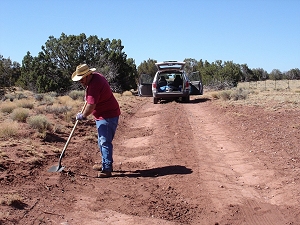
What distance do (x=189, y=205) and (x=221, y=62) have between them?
132 feet

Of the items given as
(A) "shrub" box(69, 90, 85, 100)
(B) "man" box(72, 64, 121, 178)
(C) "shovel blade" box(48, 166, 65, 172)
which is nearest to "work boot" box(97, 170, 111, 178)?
(B) "man" box(72, 64, 121, 178)

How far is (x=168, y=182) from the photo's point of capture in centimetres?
612

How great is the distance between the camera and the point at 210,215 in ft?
16.2

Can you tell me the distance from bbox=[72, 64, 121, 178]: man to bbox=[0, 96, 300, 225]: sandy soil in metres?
0.42

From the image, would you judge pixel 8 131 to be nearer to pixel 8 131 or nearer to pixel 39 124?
pixel 8 131

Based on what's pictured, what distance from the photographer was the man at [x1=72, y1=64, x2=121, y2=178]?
253 inches

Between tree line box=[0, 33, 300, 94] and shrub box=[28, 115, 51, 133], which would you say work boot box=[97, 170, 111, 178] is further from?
tree line box=[0, 33, 300, 94]

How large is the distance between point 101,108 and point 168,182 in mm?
1744

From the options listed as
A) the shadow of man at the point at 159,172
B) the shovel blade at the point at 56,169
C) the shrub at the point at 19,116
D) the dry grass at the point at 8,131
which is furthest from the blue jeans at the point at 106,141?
the shrub at the point at 19,116

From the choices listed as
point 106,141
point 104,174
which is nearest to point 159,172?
point 104,174

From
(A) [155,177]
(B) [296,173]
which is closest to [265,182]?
(B) [296,173]

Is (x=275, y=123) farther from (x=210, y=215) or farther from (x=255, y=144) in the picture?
(x=210, y=215)

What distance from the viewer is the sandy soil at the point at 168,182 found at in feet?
15.9

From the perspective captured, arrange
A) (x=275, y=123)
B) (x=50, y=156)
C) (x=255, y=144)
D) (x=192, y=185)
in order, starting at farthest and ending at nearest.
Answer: (x=275, y=123), (x=255, y=144), (x=50, y=156), (x=192, y=185)
